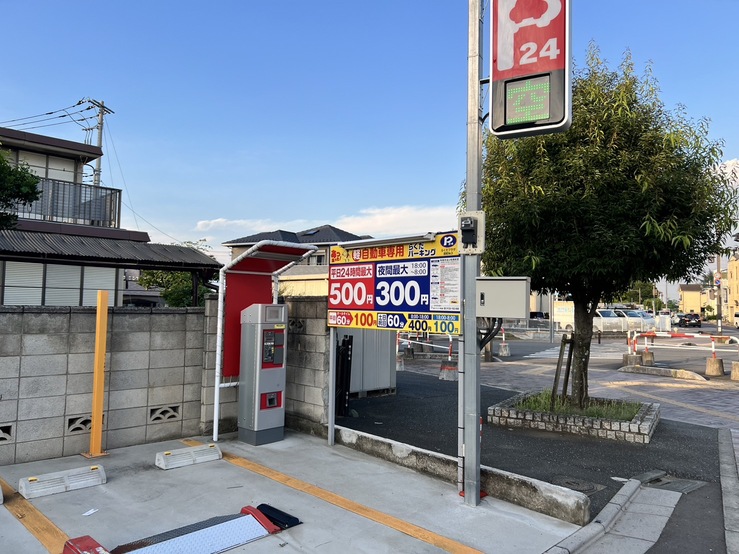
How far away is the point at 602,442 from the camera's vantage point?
8.59 m

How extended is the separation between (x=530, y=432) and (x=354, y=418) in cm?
331

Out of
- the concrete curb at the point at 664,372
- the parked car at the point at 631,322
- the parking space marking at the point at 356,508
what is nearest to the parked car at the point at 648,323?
the parked car at the point at 631,322

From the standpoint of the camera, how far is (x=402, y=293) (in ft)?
22.7

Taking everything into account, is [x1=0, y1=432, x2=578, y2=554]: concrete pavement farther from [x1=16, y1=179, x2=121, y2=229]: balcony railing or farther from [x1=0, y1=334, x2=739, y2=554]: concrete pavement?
[x1=16, y1=179, x2=121, y2=229]: balcony railing

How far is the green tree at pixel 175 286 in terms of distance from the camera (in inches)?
846

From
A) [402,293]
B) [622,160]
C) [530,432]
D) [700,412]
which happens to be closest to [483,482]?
[402,293]

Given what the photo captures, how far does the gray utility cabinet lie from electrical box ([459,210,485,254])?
6543 mm

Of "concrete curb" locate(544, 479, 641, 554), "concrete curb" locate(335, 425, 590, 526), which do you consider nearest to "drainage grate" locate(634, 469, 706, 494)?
"concrete curb" locate(544, 479, 641, 554)

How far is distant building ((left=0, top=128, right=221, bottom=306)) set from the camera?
41.9 feet

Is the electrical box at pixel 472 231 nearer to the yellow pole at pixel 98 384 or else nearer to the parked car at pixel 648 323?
the yellow pole at pixel 98 384

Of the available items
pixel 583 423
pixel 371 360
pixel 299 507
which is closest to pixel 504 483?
pixel 299 507

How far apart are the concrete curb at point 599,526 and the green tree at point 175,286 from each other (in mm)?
12567

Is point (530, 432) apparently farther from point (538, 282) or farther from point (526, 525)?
point (526, 525)

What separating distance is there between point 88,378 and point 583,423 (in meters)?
8.01
